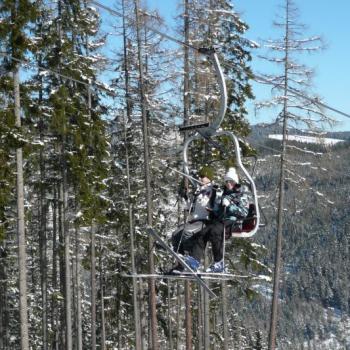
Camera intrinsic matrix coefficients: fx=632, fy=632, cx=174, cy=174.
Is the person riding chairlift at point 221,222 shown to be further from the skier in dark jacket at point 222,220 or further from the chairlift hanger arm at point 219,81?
the chairlift hanger arm at point 219,81

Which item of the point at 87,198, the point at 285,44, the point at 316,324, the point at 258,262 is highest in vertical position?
the point at 285,44

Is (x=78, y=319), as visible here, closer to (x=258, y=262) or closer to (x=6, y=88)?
(x=258, y=262)

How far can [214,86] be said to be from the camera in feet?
78.1

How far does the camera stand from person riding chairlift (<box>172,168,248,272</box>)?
38.0 ft

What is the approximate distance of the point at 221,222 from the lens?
1198 centimetres

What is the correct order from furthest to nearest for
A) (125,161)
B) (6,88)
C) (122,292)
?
(122,292) → (125,161) → (6,88)

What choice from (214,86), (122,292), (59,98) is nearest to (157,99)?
(214,86)

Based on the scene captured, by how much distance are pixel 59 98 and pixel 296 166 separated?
359 inches

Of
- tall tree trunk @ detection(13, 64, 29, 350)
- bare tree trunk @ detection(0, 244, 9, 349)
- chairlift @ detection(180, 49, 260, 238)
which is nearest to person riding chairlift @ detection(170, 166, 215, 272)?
chairlift @ detection(180, 49, 260, 238)

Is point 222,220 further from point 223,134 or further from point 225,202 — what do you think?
point 223,134

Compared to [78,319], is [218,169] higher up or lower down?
higher up

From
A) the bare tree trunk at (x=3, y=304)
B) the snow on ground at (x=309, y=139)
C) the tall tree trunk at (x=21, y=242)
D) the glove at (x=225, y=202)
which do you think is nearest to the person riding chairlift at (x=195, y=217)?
the glove at (x=225, y=202)

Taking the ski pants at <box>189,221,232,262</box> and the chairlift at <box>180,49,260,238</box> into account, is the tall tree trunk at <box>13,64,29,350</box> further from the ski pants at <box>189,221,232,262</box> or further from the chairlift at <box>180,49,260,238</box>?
the chairlift at <box>180,49,260,238</box>

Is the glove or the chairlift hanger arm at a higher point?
the chairlift hanger arm
